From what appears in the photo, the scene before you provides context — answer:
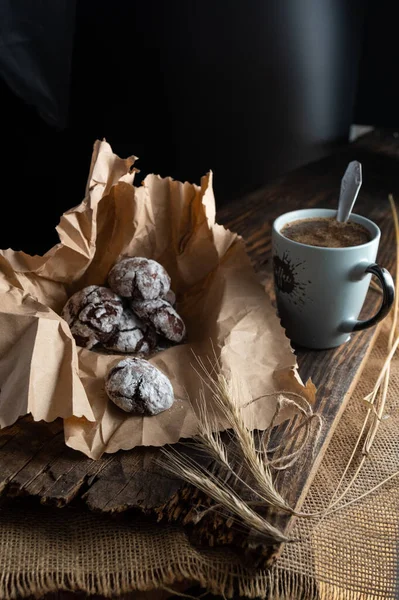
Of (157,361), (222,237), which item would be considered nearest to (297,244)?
(222,237)

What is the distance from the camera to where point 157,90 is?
66.7 inches

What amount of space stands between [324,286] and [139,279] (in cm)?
30

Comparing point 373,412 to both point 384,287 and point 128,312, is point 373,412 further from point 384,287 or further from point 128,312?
point 128,312

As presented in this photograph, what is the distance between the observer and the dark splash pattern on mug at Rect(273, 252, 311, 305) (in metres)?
1.08

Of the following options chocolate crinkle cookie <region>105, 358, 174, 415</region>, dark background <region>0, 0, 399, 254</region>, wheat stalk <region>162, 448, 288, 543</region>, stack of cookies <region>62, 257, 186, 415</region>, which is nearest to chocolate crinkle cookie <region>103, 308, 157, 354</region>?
stack of cookies <region>62, 257, 186, 415</region>

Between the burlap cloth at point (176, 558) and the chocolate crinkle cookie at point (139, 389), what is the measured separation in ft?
0.50

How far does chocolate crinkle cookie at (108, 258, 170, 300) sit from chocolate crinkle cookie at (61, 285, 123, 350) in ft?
0.08

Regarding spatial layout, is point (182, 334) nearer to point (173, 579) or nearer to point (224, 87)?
A: point (173, 579)

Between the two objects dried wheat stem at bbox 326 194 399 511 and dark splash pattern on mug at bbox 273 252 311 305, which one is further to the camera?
dark splash pattern on mug at bbox 273 252 311 305

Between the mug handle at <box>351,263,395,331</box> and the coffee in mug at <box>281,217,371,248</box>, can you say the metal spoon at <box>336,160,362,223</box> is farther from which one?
the mug handle at <box>351,263,395,331</box>

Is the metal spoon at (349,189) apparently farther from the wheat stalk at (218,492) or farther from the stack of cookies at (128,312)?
the wheat stalk at (218,492)

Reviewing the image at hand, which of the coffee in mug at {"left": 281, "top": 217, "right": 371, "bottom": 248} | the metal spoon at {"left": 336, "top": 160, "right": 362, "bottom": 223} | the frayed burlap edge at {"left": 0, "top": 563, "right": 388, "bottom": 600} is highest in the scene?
the metal spoon at {"left": 336, "top": 160, "right": 362, "bottom": 223}

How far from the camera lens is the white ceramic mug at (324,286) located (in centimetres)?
105

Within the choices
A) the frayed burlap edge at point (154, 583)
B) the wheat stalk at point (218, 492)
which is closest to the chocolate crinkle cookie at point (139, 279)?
the wheat stalk at point (218, 492)
